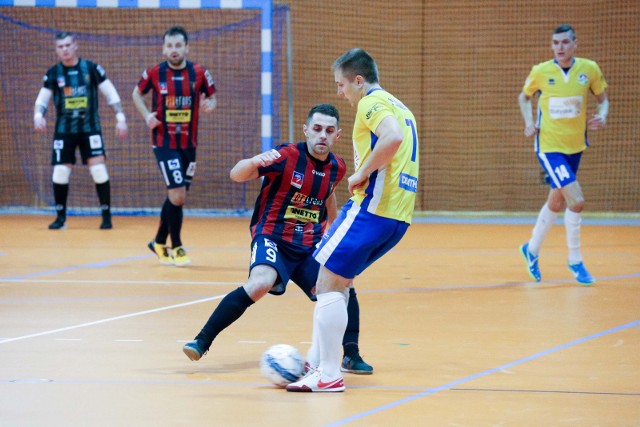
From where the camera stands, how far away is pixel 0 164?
1480cm

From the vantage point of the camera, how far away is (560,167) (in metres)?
8.42

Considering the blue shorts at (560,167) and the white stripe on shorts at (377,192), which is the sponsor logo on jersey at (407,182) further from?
the blue shorts at (560,167)

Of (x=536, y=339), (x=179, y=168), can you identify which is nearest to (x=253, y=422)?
(x=536, y=339)

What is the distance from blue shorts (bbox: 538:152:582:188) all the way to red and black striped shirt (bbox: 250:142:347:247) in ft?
10.8

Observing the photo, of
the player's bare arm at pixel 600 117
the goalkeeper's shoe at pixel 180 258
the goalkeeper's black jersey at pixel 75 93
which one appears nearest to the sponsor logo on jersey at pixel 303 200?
the player's bare arm at pixel 600 117

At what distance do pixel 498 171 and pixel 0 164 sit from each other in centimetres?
731

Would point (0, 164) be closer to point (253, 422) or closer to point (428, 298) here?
point (428, 298)

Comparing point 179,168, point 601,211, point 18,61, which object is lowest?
point 601,211

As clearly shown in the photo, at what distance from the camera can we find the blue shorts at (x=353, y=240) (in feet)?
15.5

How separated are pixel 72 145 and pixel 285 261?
7679 millimetres

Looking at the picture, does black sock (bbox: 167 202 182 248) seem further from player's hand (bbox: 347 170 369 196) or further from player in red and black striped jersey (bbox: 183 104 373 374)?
player's hand (bbox: 347 170 369 196)

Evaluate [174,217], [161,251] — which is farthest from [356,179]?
[161,251]

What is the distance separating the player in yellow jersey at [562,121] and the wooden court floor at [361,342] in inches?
20.7

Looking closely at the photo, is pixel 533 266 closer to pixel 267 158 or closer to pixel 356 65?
pixel 267 158
